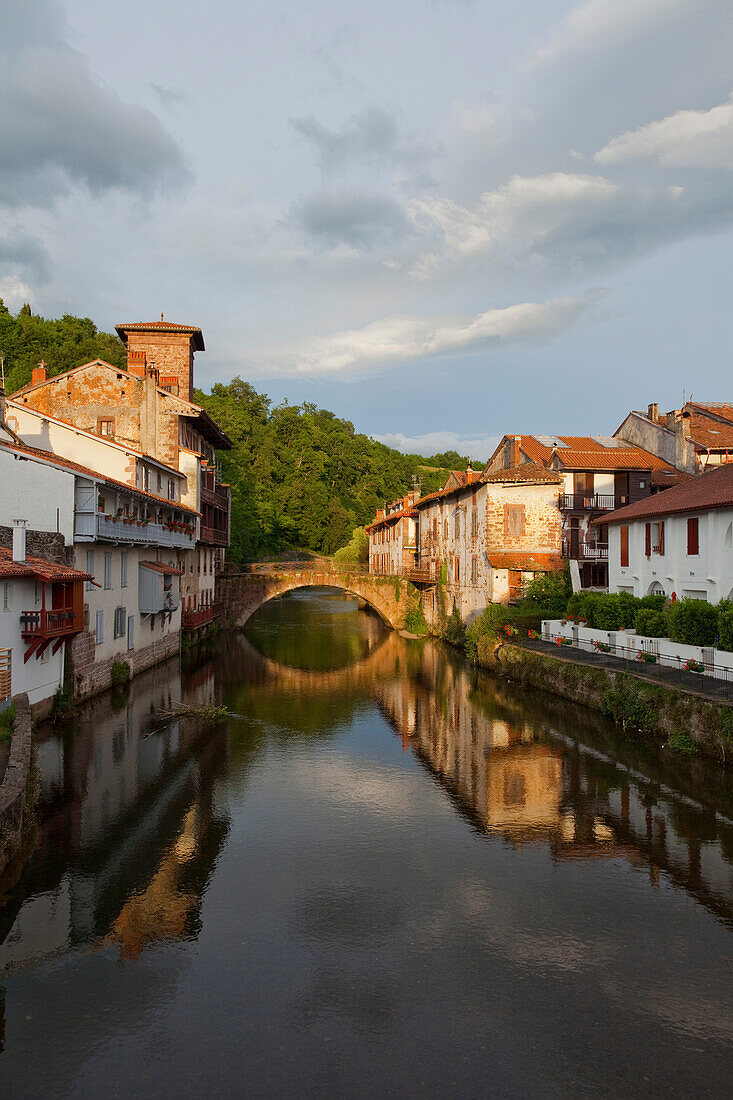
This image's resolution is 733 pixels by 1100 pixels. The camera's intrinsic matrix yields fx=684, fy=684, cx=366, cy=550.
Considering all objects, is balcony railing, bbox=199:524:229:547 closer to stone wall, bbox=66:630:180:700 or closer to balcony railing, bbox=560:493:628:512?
stone wall, bbox=66:630:180:700

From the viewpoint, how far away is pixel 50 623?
19.2m

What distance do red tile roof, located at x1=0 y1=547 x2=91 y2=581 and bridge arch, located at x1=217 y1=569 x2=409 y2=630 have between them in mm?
29896

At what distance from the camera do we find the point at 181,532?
115 feet

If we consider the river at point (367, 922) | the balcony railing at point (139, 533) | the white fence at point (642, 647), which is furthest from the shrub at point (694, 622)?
the balcony railing at point (139, 533)

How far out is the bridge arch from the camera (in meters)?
50.9

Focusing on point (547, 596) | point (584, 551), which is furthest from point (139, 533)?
point (584, 551)

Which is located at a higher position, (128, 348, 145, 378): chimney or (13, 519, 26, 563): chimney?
(128, 348, 145, 378): chimney

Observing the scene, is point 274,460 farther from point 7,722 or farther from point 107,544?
point 7,722

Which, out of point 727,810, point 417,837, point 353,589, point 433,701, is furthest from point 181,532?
point 727,810

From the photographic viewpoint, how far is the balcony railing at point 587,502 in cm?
3978

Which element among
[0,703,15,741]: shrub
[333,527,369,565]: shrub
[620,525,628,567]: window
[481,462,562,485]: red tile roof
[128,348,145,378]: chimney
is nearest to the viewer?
[0,703,15,741]: shrub

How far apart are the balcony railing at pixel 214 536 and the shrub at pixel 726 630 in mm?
29081

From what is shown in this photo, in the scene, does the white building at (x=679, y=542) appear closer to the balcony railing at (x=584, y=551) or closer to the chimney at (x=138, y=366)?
the balcony railing at (x=584, y=551)

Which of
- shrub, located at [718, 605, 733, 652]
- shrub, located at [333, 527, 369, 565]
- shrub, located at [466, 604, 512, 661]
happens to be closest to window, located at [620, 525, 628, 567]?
shrub, located at [466, 604, 512, 661]
